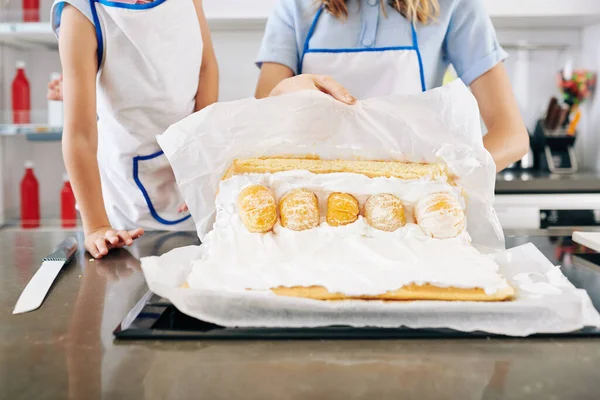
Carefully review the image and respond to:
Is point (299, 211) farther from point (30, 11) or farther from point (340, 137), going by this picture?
point (30, 11)

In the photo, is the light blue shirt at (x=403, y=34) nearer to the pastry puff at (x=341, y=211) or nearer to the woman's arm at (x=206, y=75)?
the woman's arm at (x=206, y=75)

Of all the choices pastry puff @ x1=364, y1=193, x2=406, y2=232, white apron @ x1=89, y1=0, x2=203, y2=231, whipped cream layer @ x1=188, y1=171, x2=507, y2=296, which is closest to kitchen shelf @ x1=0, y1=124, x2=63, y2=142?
white apron @ x1=89, y1=0, x2=203, y2=231

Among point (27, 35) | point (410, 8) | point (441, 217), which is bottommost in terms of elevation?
point (441, 217)

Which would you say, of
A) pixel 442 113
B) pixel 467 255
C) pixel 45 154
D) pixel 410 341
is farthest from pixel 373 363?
pixel 45 154

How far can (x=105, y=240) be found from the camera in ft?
2.98

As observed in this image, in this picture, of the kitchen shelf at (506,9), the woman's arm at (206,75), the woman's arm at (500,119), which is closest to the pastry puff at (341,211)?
the woman's arm at (500,119)

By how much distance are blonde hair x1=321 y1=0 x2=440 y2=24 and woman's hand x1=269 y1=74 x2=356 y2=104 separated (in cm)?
39

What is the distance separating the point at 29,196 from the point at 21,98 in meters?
0.41

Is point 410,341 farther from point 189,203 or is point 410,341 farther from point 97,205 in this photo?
point 97,205

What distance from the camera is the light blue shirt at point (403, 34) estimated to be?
1246 mm

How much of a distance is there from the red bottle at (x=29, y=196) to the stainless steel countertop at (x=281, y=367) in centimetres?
196

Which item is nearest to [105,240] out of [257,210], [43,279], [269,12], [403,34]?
[43,279]

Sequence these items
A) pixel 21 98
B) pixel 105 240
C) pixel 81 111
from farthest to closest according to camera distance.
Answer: pixel 21 98
pixel 81 111
pixel 105 240

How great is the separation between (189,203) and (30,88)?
203 centimetres
